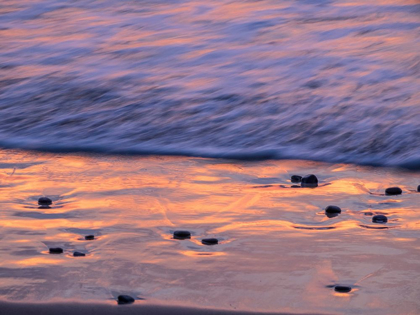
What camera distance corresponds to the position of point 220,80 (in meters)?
5.24

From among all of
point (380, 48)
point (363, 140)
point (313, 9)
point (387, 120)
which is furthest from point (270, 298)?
point (313, 9)

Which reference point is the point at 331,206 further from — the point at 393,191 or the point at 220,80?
the point at 220,80

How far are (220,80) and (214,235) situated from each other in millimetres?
3009

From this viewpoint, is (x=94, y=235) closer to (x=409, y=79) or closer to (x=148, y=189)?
(x=148, y=189)

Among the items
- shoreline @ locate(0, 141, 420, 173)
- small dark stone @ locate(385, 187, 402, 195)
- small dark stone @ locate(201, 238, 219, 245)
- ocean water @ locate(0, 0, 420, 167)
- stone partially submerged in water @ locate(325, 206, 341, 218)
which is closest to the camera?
small dark stone @ locate(201, 238, 219, 245)

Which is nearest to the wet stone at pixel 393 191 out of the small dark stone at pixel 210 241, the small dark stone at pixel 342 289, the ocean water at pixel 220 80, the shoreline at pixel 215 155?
the shoreline at pixel 215 155

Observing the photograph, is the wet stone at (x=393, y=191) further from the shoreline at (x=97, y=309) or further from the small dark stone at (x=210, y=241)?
the shoreline at (x=97, y=309)

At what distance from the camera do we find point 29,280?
1.91 metres

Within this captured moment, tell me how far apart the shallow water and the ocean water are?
0.62m

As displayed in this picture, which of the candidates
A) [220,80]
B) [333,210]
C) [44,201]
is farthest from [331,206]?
[220,80]

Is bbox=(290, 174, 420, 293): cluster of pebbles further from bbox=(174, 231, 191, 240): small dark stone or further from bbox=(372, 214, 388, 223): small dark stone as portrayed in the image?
bbox=(174, 231, 191, 240): small dark stone

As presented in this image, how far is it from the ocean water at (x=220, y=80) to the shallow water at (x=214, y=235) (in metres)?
0.62

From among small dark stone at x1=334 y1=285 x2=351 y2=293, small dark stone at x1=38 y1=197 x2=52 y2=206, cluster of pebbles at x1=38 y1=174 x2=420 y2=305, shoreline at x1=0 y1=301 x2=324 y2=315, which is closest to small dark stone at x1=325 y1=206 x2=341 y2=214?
cluster of pebbles at x1=38 y1=174 x2=420 y2=305

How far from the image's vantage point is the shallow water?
183 cm
